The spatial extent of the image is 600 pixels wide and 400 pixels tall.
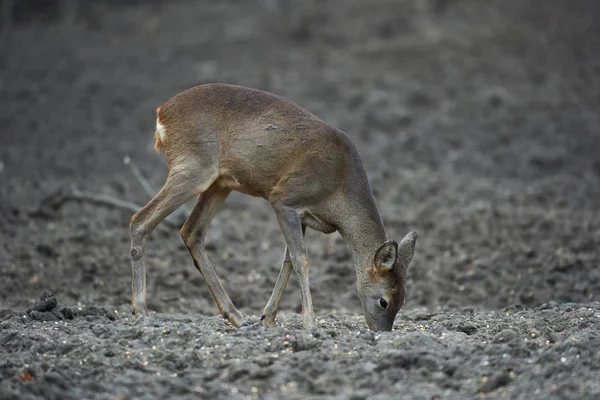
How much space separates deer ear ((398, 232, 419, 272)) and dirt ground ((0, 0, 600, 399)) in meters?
0.70

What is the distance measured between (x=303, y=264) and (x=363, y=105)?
10.4m

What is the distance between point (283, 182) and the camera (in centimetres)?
821

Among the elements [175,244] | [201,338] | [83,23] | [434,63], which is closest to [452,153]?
[434,63]

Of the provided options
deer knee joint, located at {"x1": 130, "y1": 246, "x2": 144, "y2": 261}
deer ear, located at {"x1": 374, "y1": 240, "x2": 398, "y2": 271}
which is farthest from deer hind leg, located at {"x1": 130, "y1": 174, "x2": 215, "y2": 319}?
deer ear, located at {"x1": 374, "y1": 240, "x2": 398, "y2": 271}

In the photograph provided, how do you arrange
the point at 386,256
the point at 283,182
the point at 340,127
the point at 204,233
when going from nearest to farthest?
the point at 386,256 → the point at 283,182 → the point at 204,233 → the point at 340,127

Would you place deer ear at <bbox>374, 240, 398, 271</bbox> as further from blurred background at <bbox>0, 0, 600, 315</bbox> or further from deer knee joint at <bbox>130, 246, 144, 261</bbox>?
blurred background at <bbox>0, 0, 600, 315</bbox>

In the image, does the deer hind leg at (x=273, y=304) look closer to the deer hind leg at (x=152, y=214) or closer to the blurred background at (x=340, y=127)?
the deer hind leg at (x=152, y=214)

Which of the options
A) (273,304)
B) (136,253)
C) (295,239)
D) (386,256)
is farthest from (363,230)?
(136,253)

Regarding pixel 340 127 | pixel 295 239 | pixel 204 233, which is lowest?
pixel 340 127

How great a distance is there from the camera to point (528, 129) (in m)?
17.0

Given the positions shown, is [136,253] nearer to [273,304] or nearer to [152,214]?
[152,214]

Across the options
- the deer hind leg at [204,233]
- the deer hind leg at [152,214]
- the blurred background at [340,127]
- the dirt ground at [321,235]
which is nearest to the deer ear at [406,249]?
the dirt ground at [321,235]

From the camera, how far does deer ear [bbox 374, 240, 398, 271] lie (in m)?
7.84

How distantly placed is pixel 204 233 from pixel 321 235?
174 inches
